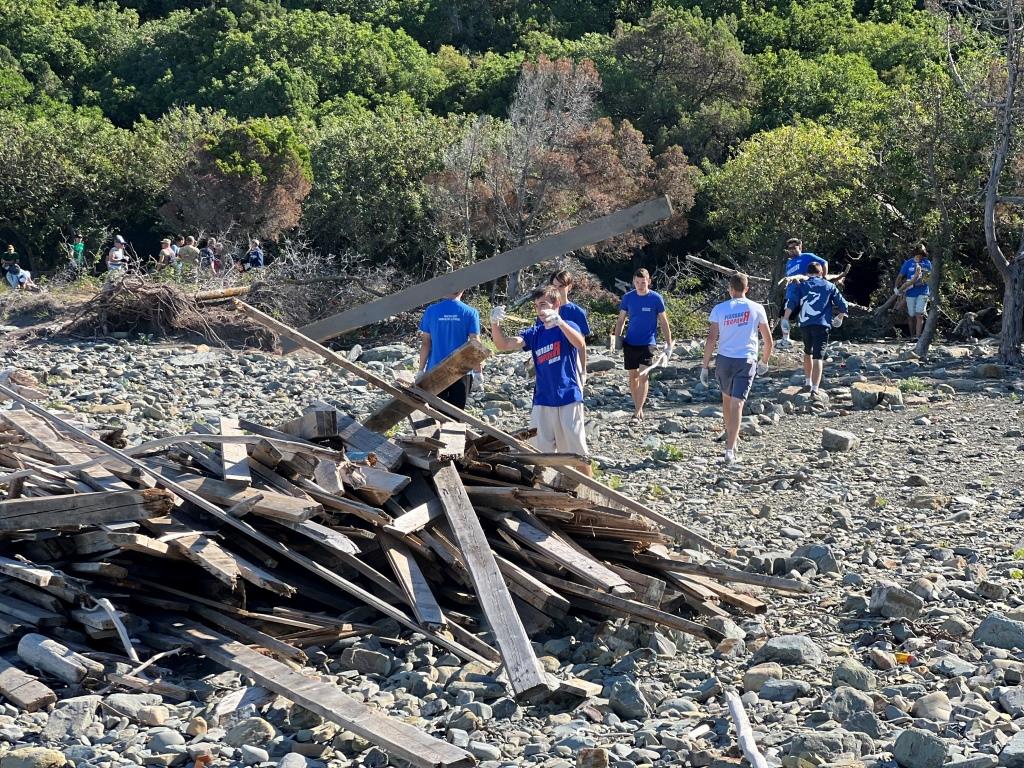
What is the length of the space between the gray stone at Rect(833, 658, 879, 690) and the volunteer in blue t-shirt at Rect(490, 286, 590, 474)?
2945 mm

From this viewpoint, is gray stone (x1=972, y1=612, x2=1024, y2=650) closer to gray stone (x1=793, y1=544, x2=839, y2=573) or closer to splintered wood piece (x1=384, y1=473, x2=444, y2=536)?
gray stone (x1=793, y1=544, x2=839, y2=573)

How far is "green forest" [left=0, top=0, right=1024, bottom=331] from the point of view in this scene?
20.3 m

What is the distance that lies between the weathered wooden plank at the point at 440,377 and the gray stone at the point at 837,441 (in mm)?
5145

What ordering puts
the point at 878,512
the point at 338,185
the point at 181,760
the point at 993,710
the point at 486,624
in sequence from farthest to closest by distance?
the point at 338,185
the point at 878,512
the point at 486,624
the point at 993,710
the point at 181,760

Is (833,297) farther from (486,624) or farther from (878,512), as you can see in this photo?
(486,624)

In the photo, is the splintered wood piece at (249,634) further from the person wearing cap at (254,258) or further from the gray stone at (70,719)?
the person wearing cap at (254,258)

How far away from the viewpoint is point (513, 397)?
45.0ft

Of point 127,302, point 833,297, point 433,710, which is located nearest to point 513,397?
point 833,297

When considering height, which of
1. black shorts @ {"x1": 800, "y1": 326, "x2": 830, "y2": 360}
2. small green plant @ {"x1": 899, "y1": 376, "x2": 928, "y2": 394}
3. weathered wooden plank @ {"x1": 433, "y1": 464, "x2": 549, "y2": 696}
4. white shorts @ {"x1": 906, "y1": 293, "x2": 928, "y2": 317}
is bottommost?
white shorts @ {"x1": 906, "y1": 293, "x2": 928, "y2": 317}

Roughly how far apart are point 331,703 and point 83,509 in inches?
61.6

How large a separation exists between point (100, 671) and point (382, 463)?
1654 mm

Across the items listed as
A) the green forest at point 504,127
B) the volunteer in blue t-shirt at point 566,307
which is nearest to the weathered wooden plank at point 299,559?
the volunteer in blue t-shirt at point 566,307

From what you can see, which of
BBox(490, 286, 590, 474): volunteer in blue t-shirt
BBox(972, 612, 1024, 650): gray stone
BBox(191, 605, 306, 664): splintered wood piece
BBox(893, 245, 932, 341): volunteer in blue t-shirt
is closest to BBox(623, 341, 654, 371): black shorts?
BBox(490, 286, 590, 474): volunteer in blue t-shirt

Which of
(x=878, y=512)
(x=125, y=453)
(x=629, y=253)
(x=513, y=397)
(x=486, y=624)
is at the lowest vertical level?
(x=629, y=253)
